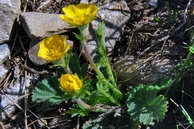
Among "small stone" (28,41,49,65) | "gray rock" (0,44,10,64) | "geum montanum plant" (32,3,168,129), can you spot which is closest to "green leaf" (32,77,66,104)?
"geum montanum plant" (32,3,168,129)

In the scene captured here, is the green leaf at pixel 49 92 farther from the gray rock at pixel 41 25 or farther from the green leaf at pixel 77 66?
the gray rock at pixel 41 25

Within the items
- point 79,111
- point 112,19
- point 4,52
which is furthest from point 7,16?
point 79,111

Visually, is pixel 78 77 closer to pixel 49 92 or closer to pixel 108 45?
pixel 49 92

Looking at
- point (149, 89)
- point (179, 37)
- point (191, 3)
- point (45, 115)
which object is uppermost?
point (191, 3)

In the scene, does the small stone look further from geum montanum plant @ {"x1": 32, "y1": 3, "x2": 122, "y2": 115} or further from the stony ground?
geum montanum plant @ {"x1": 32, "y1": 3, "x2": 122, "y2": 115}

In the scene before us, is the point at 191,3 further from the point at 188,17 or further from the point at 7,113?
the point at 7,113

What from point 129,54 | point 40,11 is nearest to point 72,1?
point 40,11
